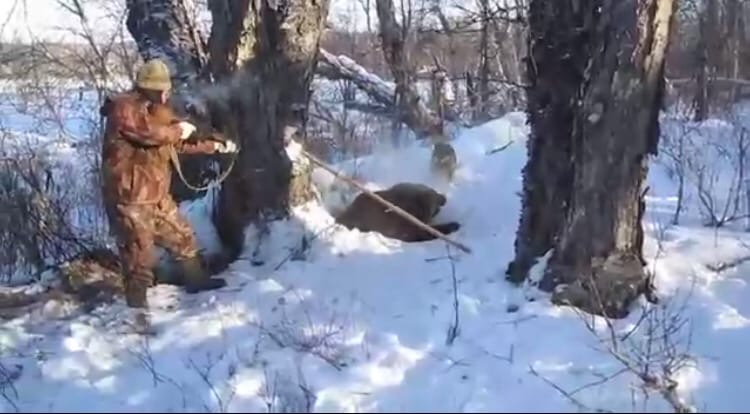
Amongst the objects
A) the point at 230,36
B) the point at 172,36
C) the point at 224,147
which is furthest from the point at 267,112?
the point at 172,36

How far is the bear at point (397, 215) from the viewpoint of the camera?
26.2 ft

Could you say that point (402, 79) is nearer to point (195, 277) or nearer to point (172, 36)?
point (172, 36)

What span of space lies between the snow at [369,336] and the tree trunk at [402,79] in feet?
16.4

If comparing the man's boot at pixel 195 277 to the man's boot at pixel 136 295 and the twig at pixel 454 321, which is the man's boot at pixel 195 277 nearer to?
the man's boot at pixel 136 295

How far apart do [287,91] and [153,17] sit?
4.96 ft

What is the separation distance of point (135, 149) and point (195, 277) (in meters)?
0.99

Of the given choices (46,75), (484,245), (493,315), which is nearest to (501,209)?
(484,245)

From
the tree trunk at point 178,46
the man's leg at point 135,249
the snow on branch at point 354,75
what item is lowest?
the man's leg at point 135,249

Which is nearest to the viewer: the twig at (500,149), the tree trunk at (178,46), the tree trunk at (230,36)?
the tree trunk at (230,36)

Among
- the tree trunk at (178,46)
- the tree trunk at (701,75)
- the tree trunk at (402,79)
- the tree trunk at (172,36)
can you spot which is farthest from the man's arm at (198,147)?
the tree trunk at (701,75)

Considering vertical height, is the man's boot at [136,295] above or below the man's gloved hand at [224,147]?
below

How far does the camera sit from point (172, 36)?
849 cm

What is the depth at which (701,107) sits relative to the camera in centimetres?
1584

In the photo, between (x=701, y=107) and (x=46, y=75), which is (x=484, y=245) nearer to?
(x=46, y=75)
